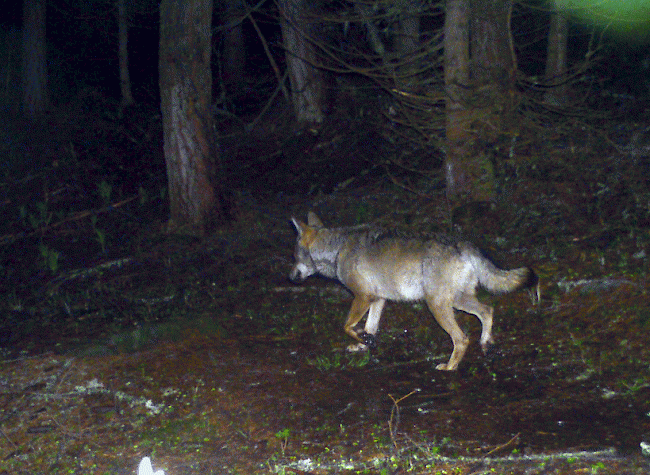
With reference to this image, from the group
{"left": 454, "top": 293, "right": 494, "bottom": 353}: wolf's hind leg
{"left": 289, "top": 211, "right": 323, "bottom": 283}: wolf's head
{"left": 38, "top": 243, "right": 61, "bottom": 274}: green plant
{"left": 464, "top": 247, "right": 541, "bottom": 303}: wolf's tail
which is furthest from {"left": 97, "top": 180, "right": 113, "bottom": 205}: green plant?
{"left": 464, "top": 247, "right": 541, "bottom": 303}: wolf's tail

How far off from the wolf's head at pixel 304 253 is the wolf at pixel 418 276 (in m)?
0.26

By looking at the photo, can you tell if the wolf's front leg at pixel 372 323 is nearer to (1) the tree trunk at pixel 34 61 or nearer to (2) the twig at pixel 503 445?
(2) the twig at pixel 503 445

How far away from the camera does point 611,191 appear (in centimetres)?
905

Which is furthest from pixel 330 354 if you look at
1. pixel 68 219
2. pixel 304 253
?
pixel 68 219

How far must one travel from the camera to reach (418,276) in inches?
254

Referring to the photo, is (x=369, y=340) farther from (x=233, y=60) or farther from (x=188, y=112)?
(x=233, y=60)

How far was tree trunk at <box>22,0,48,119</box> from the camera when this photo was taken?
20.5m

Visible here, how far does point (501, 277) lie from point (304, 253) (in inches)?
106

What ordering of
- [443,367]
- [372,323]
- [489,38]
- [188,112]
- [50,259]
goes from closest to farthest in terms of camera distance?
[443,367], [372,323], [489,38], [50,259], [188,112]

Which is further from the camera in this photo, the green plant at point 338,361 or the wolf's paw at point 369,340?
the wolf's paw at point 369,340

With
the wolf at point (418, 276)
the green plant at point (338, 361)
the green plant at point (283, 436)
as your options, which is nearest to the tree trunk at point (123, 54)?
the wolf at point (418, 276)

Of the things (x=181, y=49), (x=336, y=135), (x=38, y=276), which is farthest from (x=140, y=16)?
(x=38, y=276)

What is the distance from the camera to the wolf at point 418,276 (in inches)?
243

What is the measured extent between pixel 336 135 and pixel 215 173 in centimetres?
521
